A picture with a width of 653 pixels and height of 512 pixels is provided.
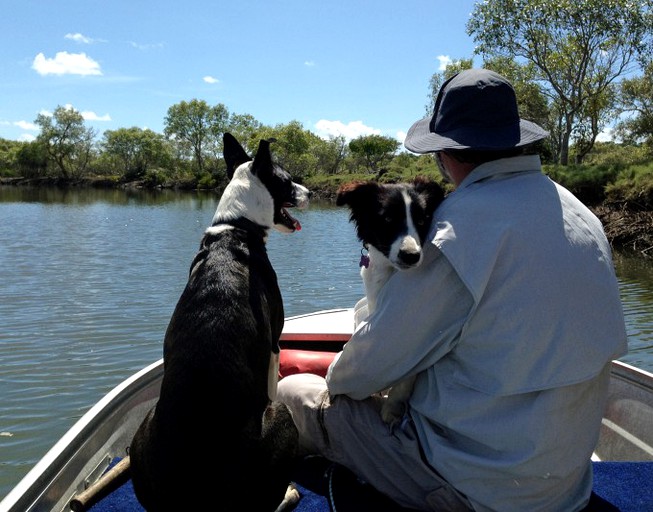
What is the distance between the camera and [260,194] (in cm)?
369

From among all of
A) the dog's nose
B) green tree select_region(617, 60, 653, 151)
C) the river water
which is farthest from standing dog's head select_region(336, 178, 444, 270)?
green tree select_region(617, 60, 653, 151)

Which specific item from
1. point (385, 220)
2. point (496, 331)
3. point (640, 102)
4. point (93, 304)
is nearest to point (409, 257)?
point (385, 220)

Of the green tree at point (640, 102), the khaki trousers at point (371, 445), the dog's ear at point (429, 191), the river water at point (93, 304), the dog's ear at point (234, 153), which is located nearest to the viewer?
the khaki trousers at point (371, 445)

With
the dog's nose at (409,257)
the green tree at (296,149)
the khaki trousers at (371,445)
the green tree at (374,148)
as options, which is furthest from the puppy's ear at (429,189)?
the green tree at (374,148)

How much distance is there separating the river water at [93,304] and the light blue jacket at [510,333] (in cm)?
455

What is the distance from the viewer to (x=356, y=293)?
45.0ft

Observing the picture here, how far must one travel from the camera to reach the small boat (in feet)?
9.06

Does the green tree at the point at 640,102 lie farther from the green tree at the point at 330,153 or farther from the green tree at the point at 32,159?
the green tree at the point at 32,159

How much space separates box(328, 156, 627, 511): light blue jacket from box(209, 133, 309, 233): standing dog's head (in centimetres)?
156

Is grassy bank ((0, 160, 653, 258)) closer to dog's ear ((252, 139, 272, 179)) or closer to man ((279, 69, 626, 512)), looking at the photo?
dog's ear ((252, 139, 272, 179))

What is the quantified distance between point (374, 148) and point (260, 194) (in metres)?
80.0

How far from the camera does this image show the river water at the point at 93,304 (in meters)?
6.83

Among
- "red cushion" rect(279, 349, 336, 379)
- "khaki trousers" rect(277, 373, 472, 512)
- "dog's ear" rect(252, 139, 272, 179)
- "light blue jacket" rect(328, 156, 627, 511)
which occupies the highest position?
"dog's ear" rect(252, 139, 272, 179)

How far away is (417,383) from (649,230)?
20310 millimetres
